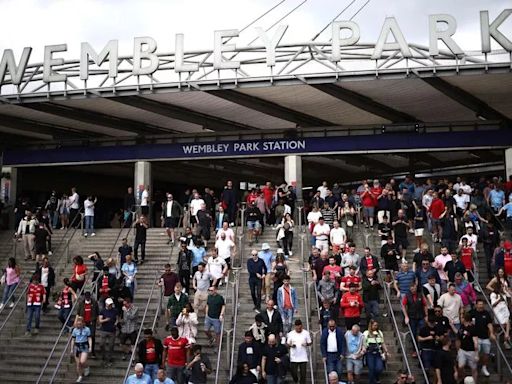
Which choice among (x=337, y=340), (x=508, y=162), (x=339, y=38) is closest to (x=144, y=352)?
(x=337, y=340)

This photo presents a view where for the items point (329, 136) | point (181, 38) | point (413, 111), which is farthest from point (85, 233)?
point (413, 111)

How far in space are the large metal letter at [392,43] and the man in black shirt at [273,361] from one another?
11.1 m

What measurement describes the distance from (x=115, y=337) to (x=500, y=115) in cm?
1702

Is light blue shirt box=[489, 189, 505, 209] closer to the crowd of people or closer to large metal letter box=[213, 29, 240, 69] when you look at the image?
the crowd of people

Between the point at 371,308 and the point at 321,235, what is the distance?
350 centimetres

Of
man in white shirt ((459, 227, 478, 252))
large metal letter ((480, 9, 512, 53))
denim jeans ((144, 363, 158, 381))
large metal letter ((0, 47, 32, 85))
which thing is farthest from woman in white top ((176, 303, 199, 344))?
large metal letter ((0, 47, 32, 85))

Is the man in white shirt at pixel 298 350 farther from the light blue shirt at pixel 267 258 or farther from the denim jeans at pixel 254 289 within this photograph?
the light blue shirt at pixel 267 258

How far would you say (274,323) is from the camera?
12398mm

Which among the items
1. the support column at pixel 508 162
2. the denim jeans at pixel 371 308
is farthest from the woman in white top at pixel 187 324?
the support column at pixel 508 162

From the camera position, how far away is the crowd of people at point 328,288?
1181 cm

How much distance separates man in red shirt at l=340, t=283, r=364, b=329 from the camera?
12.8 meters

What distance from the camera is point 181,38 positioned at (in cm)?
2145

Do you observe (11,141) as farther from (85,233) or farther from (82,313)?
(82,313)

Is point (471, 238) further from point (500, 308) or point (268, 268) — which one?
point (268, 268)
